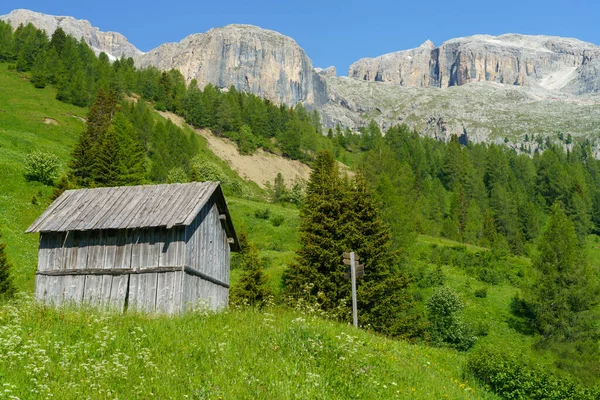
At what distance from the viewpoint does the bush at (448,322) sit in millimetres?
36656

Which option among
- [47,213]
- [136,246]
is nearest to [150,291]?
[136,246]

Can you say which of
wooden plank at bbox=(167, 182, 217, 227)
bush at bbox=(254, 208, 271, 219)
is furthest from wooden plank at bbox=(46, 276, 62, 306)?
bush at bbox=(254, 208, 271, 219)

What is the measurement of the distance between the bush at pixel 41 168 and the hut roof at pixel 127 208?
36406 mm

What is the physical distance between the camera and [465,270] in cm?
5594

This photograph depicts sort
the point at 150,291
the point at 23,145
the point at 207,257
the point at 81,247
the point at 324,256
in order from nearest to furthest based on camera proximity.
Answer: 1. the point at 150,291
2. the point at 81,247
3. the point at 207,257
4. the point at 324,256
5. the point at 23,145

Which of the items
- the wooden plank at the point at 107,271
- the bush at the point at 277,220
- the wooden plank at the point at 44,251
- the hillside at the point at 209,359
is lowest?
the hillside at the point at 209,359

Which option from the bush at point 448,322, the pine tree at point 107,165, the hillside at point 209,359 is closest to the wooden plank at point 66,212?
the hillside at point 209,359

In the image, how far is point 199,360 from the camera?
41.1 ft

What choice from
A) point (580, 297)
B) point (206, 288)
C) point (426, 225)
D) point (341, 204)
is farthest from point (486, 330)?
point (426, 225)

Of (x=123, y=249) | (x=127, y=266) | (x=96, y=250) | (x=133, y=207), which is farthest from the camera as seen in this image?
(x=133, y=207)

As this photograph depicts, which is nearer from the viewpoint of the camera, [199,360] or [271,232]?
[199,360]

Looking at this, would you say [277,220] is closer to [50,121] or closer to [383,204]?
[383,204]

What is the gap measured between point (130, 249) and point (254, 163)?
9653cm

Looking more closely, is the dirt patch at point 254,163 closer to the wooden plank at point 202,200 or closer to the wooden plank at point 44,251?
the wooden plank at point 202,200
